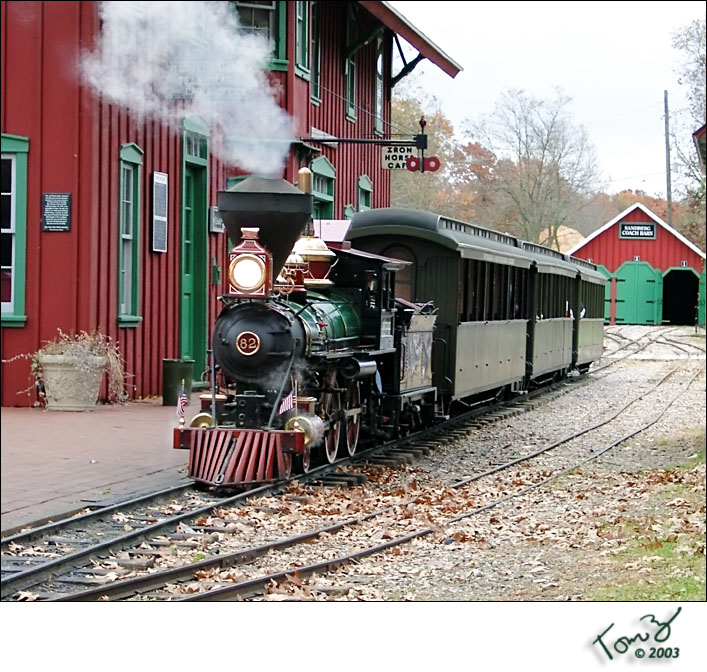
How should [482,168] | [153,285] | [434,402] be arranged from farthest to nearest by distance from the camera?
[153,285]
[434,402]
[482,168]

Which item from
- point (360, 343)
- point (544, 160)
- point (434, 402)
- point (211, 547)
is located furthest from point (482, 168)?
point (434, 402)

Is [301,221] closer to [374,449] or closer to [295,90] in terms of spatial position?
[295,90]

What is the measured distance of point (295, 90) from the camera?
9398 millimetres

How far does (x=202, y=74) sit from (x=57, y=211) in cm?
507

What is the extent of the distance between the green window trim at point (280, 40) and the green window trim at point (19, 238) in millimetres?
4909

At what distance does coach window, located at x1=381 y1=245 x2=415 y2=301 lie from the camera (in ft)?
42.9

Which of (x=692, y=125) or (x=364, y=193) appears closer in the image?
(x=692, y=125)

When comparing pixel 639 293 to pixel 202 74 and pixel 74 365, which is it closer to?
pixel 74 365

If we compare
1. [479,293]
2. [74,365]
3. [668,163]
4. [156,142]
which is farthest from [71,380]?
[668,163]

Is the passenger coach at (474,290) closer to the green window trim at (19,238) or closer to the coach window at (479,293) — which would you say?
the coach window at (479,293)

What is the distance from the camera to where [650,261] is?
13234 millimetres

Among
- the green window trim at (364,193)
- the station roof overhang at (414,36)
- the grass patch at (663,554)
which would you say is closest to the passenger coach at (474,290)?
the green window trim at (364,193)

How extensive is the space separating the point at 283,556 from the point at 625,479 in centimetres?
495

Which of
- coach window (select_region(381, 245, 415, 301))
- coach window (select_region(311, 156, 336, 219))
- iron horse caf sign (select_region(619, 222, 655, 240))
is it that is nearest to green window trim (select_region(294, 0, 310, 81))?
coach window (select_region(311, 156, 336, 219))
